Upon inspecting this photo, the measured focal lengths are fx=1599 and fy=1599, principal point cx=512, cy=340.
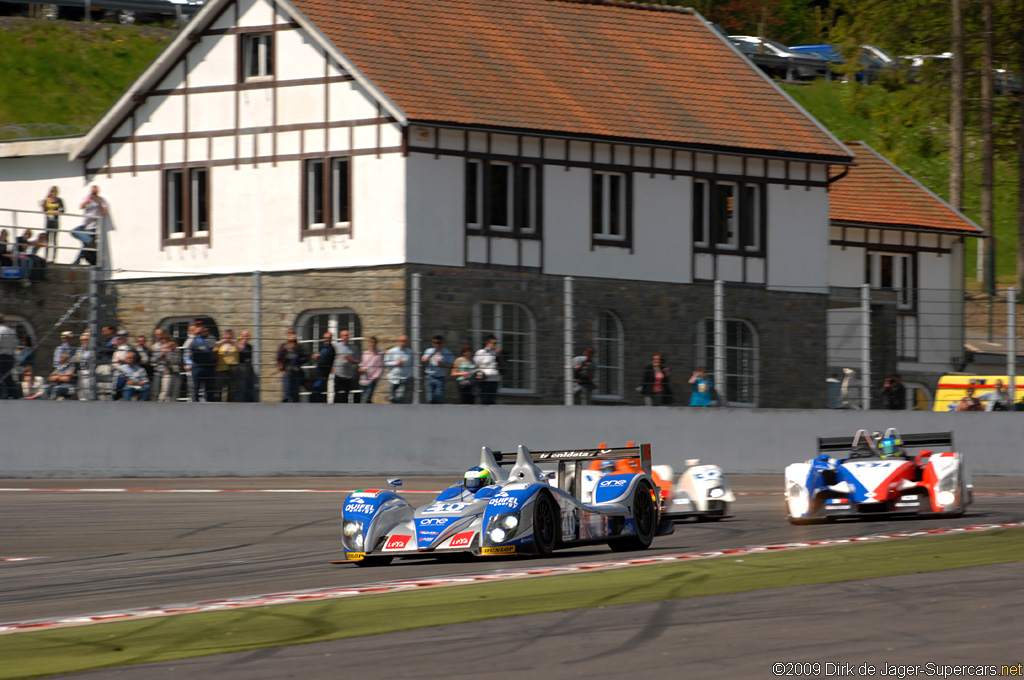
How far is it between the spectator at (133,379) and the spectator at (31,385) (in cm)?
92

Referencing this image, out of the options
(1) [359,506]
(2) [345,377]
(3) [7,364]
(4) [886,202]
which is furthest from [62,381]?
(4) [886,202]

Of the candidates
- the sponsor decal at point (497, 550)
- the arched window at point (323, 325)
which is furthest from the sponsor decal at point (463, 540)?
the arched window at point (323, 325)

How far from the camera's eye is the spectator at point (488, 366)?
20.3 meters

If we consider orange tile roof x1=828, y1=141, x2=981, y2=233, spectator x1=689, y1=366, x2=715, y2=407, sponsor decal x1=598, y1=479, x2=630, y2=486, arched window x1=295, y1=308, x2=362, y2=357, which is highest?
orange tile roof x1=828, y1=141, x2=981, y2=233

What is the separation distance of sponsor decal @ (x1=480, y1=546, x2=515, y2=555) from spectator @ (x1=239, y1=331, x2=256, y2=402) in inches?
356

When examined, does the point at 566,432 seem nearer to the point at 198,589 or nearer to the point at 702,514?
the point at 702,514

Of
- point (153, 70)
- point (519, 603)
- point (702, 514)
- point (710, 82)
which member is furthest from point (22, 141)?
point (519, 603)

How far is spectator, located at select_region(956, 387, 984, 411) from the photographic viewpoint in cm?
2225

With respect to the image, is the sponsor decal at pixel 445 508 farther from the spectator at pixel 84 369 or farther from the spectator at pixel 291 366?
the spectator at pixel 84 369

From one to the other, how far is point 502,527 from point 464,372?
9522 millimetres

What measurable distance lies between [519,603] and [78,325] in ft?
36.8

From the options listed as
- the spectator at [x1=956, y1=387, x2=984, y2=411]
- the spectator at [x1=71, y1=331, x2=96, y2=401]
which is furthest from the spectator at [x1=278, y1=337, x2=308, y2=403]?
the spectator at [x1=956, y1=387, x2=984, y2=411]

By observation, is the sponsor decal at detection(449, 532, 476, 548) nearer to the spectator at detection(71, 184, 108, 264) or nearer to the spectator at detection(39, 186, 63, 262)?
the spectator at detection(71, 184, 108, 264)

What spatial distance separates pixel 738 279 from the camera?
31.2 m
